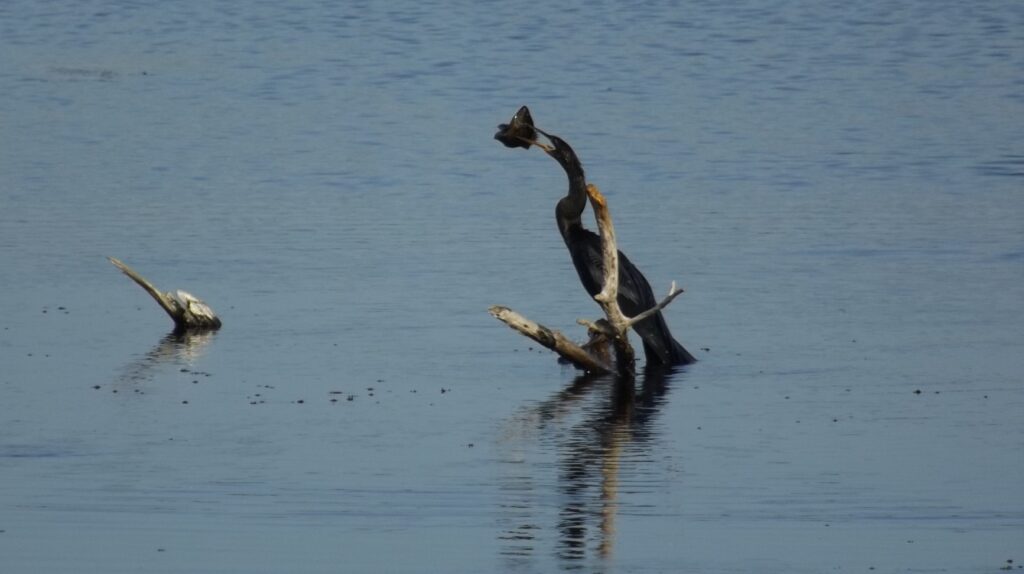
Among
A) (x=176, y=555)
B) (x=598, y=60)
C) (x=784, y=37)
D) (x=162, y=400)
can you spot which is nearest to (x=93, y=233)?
(x=162, y=400)

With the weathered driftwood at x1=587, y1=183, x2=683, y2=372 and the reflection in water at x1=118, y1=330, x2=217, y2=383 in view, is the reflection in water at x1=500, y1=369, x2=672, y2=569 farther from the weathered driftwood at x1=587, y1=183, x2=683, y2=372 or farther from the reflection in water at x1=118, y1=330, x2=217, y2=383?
the reflection in water at x1=118, y1=330, x2=217, y2=383

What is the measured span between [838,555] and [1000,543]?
2.60ft

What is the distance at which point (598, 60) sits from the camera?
126ft

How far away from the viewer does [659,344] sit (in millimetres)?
14930

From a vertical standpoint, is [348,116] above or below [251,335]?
below

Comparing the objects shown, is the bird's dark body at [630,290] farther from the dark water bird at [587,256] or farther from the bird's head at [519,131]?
the bird's head at [519,131]

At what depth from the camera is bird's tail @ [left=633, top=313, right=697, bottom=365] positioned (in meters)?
14.9

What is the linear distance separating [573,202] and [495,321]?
227 cm

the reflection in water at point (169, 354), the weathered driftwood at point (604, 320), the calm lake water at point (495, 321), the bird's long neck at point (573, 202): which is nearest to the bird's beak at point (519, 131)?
the bird's long neck at point (573, 202)

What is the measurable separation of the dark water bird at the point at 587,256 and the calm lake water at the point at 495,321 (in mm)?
324

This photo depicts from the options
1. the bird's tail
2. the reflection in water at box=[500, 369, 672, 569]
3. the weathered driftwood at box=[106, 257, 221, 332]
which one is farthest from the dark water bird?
the weathered driftwood at box=[106, 257, 221, 332]

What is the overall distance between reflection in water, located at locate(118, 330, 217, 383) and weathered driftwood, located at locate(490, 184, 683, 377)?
8.01ft

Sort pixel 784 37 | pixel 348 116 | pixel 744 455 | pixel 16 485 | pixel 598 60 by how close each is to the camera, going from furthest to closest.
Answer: pixel 784 37
pixel 598 60
pixel 348 116
pixel 744 455
pixel 16 485

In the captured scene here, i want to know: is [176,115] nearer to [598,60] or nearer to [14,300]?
[598,60]
